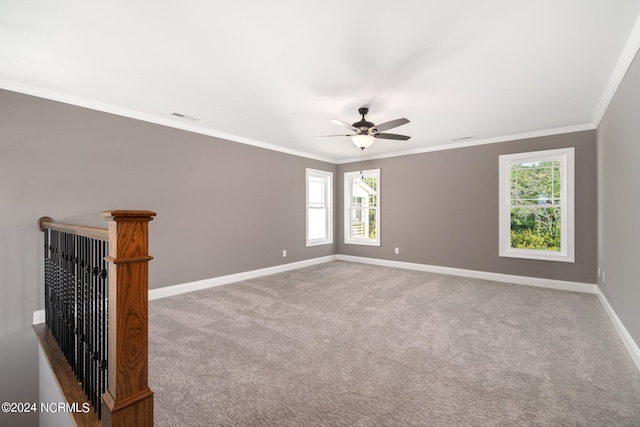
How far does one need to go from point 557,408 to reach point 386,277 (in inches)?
138

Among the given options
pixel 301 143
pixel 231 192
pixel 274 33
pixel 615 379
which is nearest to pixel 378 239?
pixel 301 143

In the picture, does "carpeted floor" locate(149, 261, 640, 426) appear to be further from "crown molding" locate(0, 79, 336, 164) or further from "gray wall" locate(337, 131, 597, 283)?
"crown molding" locate(0, 79, 336, 164)

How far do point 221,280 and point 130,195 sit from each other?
1.83 meters

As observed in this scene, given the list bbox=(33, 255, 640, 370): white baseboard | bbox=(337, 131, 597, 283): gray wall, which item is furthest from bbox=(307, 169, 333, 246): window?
bbox=(337, 131, 597, 283): gray wall

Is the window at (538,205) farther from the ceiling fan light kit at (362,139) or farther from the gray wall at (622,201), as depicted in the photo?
the ceiling fan light kit at (362,139)

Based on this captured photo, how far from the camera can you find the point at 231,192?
494cm

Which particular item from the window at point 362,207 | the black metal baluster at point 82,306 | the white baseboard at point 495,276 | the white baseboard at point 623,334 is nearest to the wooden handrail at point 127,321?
the black metal baluster at point 82,306

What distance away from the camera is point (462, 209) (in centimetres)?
543

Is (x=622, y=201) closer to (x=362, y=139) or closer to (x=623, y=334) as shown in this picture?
(x=623, y=334)

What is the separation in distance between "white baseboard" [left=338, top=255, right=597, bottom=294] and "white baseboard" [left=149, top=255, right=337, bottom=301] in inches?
61.9

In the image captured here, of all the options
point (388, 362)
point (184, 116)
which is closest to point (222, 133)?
point (184, 116)

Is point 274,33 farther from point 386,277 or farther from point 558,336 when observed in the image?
point 386,277

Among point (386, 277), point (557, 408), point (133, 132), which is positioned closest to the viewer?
point (557, 408)

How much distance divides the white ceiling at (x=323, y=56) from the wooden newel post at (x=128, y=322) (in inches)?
59.7
